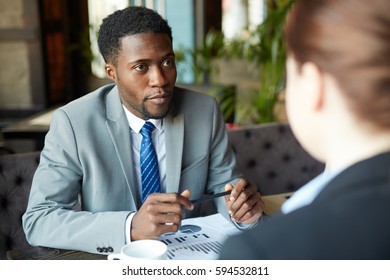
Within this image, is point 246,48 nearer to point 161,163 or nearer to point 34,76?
point 161,163

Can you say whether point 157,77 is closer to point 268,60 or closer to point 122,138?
point 122,138

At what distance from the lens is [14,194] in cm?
144

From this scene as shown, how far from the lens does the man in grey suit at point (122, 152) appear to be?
1.13m

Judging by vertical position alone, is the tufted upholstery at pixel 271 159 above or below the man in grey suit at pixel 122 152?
below

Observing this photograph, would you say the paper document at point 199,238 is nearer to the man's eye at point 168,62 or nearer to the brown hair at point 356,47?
the man's eye at point 168,62

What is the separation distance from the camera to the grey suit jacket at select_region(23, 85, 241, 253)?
1.11 m

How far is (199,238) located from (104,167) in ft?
1.18

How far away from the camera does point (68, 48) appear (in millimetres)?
4543

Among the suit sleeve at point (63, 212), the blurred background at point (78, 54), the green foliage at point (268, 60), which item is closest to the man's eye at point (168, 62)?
the suit sleeve at point (63, 212)

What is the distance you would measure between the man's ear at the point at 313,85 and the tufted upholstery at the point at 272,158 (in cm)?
133

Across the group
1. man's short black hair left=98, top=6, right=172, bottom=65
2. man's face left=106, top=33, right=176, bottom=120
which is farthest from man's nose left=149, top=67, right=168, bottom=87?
man's short black hair left=98, top=6, right=172, bottom=65

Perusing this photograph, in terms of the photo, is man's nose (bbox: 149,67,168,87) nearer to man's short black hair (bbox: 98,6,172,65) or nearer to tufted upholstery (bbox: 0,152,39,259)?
man's short black hair (bbox: 98,6,172,65)

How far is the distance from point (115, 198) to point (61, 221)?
7.1 inches

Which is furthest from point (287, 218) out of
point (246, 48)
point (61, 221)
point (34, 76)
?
point (34, 76)
